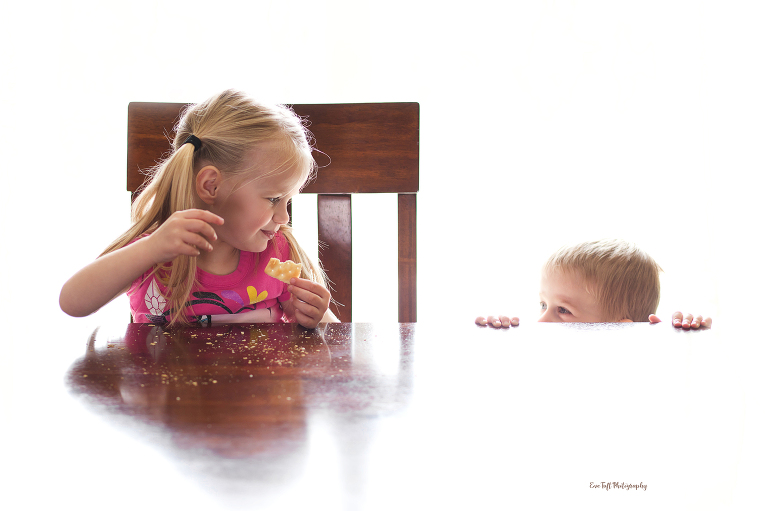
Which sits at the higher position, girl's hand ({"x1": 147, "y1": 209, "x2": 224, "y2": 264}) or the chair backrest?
the chair backrest

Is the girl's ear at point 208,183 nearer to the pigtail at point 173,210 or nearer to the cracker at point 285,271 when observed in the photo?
the pigtail at point 173,210

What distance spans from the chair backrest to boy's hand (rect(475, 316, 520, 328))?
0.40m

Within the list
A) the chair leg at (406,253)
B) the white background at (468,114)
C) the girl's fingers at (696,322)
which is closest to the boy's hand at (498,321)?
the girl's fingers at (696,322)

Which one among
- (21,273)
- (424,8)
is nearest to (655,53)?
(424,8)

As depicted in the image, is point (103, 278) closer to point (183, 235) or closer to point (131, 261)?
point (131, 261)

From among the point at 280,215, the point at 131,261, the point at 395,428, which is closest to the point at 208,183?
the point at 280,215

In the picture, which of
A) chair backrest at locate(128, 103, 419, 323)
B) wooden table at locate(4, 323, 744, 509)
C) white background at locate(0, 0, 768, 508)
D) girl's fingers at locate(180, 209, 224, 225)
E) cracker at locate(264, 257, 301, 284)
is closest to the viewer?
wooden table at locate(4, 323, 744, 509)

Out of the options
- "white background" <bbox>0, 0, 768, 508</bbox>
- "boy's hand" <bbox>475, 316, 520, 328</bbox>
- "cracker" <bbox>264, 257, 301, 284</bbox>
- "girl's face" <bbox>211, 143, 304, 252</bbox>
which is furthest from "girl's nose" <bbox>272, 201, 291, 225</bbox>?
"white background" <bbox>0, 0, 768, 508</bbox>

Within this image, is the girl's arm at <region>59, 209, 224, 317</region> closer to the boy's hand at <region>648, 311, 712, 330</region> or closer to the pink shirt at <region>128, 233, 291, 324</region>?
the pink shirt at <region>128, 233, 291, 324</region>

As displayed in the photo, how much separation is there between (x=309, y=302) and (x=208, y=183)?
1.18ft

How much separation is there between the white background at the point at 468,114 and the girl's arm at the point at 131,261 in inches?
48.0

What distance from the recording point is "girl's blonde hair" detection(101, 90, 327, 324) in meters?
0.97

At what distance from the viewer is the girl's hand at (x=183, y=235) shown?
0.74m

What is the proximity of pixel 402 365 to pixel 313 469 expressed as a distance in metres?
0.24
